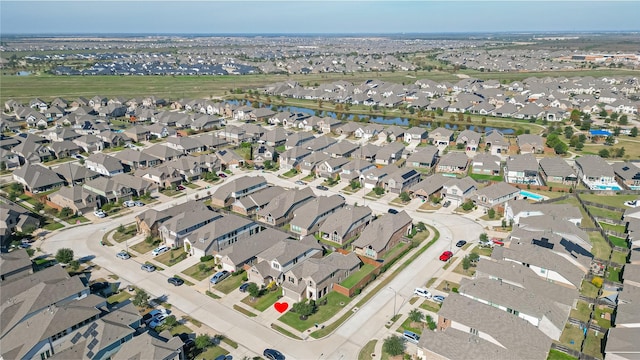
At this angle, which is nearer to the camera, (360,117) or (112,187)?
(112,187)

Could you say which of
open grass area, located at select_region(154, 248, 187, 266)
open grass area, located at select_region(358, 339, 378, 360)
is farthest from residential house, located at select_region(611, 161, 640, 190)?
open grass area, located at select_region(154, 248, 187, 266)

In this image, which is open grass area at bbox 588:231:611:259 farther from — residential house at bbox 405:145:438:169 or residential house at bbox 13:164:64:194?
residential house at bbox 13:164:64:194

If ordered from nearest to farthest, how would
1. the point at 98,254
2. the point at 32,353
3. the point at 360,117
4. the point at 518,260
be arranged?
the point at 32,353, the point at 518,260, the point at 98,254, the point at 360,117

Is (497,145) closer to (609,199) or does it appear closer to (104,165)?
(609,199)

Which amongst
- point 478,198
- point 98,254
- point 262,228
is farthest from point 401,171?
point 98,254

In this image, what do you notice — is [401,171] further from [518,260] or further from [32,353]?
[32,353]

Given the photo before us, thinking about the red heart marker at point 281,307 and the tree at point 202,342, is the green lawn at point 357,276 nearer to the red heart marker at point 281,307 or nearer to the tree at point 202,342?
the red heart marker at point 281,307
